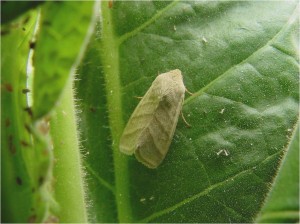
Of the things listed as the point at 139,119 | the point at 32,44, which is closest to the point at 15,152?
the point at 32,44

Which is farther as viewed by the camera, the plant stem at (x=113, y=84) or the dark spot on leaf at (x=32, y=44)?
the plant stem at (x=113, y=84)

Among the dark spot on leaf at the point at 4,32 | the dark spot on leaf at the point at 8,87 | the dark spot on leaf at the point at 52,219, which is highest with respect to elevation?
the dark spot on leaf at the point at 4,32

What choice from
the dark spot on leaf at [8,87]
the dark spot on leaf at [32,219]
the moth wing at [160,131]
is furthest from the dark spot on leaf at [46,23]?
the moth wing at [160,131]

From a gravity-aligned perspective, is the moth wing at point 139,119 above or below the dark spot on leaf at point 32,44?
below

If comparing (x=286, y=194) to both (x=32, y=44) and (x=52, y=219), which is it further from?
(x=32, y=44)

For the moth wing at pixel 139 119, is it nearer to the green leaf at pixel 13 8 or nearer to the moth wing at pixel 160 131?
the moth wing at pixel 160 131

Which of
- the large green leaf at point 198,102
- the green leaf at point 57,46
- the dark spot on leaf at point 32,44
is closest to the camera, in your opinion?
the green leaf at point 57,46

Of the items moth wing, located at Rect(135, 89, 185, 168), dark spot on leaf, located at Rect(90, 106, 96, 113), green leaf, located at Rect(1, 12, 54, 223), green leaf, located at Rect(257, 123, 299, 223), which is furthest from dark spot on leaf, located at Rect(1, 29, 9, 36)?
green leaf, located at Rect(257, 123, 299, 223)
